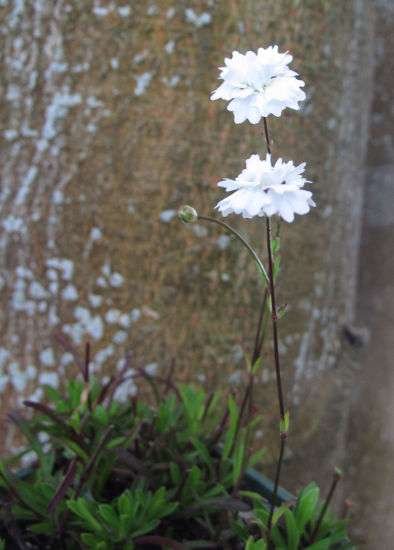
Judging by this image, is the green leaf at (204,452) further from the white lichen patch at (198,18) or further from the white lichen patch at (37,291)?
the white lichen patch at (198,18)

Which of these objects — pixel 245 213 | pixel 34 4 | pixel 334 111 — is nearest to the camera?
pixel 245 213

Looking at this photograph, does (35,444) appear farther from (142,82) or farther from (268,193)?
(142,82)

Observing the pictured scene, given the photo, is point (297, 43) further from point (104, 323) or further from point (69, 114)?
point (104, 323)

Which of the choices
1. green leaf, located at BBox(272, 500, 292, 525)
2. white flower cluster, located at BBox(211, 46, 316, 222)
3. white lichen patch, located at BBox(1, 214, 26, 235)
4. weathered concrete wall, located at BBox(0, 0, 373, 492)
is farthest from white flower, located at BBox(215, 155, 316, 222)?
white lichen patch, located at BBox(1, 214, 26, 235)

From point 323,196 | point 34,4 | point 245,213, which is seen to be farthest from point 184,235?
point 245,213

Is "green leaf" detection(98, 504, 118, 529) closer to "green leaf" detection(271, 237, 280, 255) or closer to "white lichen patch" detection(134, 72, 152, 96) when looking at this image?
"green leaf" detection(271, 237, 280, 255)

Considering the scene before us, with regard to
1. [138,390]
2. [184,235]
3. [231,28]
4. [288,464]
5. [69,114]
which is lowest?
[288,464]
